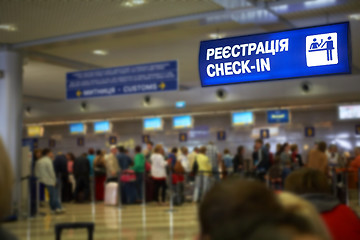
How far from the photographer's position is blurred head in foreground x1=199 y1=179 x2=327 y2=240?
3.10 feet

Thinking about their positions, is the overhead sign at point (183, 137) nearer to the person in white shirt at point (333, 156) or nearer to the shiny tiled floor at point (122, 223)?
the person in white shirt at point (333, 156)

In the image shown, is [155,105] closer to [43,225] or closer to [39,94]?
[39,94]

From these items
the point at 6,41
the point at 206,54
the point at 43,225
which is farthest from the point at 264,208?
the point at 6,41

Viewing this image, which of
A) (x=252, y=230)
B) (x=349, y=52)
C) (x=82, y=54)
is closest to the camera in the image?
(x=252, y=230)

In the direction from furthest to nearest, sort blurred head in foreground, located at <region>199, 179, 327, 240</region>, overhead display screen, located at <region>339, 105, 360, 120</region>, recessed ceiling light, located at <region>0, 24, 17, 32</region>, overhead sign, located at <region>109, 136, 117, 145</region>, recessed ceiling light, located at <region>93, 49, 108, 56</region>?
overhead sign, located at <region>109, 136, 117, 145</region>
overhead display screen, located at <region>339, 105, 360, 120</region>
recessed ceiling light, located at <region>93, 49, 108, 56</region>
recessed ceiling light, located at <region>0, 24, 17, 32</region>
blurred head in foreground, located at <region>199, 179, 327, 240</region>

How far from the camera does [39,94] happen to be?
20.4 metres

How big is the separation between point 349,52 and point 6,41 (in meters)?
8.04

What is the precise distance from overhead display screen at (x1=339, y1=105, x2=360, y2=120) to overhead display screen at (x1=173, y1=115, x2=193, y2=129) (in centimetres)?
579

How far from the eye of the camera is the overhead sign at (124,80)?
457 inches

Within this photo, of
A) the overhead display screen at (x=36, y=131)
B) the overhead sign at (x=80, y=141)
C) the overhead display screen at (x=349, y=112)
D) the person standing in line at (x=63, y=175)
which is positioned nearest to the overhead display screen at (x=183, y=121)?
the person standing in line at (x=63, y=175)

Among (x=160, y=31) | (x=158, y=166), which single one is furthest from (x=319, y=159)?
(x=158, y=166)

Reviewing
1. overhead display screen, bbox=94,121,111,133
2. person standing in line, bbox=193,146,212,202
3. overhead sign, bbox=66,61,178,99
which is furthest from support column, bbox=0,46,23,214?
overhead display screen, bbox=94,121,111,133

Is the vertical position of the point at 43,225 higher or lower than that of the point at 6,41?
lower

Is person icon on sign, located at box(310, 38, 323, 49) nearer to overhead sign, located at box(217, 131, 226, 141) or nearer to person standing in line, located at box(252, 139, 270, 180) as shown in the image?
person standing in line, located at box(252, 139, 270, 180)
